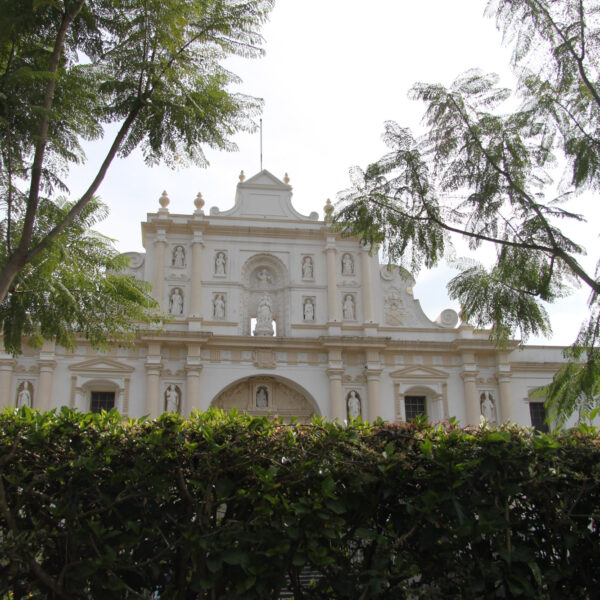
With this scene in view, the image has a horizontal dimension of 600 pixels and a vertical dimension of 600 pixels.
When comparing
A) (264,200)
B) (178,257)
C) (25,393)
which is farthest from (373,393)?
(25,393)

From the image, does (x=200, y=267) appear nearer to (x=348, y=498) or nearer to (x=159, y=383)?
(x=159, y=383)

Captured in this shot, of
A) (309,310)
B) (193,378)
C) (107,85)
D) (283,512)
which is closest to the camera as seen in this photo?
(283,512)

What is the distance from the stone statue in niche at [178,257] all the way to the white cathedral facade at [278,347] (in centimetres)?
5

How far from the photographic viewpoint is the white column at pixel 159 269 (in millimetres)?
21406

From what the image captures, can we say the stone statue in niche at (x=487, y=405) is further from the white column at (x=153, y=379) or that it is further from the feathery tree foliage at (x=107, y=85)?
the feathery tree foliage at (x=107, y=85)

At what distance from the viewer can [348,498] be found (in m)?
4.99

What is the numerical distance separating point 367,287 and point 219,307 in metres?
5.35

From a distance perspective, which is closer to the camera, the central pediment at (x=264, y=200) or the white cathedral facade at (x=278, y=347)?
the white cathedral facade at (x=278, y=347)

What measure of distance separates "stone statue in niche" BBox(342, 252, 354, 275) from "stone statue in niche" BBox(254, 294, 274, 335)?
3.07 meters

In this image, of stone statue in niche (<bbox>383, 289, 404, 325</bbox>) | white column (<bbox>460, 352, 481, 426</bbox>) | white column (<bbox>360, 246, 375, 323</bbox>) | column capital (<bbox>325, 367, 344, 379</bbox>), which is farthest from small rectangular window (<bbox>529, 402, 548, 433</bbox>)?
column capital (<bbox>325, 367, 344, 379</bbox>)

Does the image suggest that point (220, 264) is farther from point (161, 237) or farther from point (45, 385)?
point (45, 385)

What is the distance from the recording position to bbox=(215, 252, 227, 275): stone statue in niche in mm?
22156

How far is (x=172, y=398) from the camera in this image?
20.0 m

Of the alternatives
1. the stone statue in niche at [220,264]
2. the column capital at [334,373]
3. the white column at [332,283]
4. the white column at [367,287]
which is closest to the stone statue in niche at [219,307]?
the stone statue in niche at [220,264]
